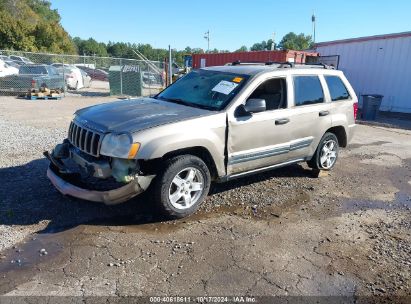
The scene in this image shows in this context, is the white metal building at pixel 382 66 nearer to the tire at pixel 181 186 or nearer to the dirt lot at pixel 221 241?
the dirt lot at pixel 221 241

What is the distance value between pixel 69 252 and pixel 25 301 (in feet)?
2.50

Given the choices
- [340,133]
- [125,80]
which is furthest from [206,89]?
[125,80]

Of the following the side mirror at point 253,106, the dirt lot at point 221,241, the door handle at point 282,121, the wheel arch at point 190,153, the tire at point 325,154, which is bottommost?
the dirt lot at point 221,241

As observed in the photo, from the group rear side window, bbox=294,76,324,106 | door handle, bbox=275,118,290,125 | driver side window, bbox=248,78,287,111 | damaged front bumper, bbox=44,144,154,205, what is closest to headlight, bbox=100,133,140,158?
damaged front bumper, bbox=44,144,154,205

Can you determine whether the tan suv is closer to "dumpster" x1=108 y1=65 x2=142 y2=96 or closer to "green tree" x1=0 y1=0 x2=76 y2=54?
"dumpster" x1=108 y1=65 x2=142 y2=96

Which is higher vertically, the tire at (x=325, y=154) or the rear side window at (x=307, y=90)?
the rear side window at (x=307, y=90)

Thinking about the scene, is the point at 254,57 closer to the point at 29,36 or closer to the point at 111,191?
the point at 111,191

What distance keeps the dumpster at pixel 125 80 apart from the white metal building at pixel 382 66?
1019 centimetres

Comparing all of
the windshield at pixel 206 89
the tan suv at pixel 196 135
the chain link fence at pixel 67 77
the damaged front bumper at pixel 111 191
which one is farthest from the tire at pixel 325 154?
the chain link fence at pixel 67 77

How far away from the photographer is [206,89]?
5148mm

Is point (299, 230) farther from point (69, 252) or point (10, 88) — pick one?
point (10, 88)

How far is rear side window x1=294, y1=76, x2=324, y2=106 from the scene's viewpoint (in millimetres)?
5551

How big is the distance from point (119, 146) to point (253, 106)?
1775mm

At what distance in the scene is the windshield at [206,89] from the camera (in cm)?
484
